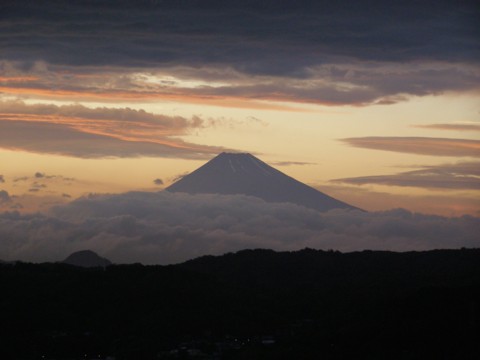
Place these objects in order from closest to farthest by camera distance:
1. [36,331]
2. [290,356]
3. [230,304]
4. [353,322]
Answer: [290,356], [353,322], [36,331], [230,304]

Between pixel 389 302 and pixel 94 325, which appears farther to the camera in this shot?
pixel 94 325

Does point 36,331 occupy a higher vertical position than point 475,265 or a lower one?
lower

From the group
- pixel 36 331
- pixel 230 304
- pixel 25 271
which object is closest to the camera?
pixel 36 331

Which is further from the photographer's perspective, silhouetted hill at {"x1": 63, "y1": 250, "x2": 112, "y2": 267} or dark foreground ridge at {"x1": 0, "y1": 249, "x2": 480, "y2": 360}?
silhouetted hill at {"x1": 63, "y1": 250, "x2": 112, "y2": 267}

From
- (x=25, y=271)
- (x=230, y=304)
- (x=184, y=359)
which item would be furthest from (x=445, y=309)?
(x=25, y=271)

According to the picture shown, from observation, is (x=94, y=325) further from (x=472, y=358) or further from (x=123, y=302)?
(x=472, y=358)

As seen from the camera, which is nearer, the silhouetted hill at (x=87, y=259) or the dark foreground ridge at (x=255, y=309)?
the dark foreground ridge at (x=255, y=309)

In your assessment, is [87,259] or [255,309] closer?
[255,309]
